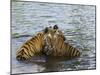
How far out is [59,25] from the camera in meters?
2.78

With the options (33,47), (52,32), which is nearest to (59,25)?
(52,32)

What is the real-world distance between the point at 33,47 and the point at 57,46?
29cm

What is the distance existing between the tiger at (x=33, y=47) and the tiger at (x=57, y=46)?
61mm

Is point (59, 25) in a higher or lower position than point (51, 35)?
higher

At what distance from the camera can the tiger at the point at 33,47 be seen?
8.54ft

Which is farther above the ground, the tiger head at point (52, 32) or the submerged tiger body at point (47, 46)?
the tiger head at point (52, 32)

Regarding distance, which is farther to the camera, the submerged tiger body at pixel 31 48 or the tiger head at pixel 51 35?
the tiger head at pixel 51 35

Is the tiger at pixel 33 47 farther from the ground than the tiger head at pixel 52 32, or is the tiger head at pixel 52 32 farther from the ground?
the tiger head at pixel 52 32

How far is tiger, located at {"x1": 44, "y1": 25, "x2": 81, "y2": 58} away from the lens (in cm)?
272

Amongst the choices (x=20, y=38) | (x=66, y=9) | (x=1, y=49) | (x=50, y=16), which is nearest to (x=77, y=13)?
(x=66, y=9)

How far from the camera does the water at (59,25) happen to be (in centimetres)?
259

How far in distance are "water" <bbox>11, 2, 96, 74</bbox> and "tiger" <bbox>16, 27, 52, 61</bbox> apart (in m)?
0.04

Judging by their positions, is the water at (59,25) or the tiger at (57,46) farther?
the tiger at (57,46)

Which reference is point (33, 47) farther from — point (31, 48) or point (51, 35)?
point (51, 35)
